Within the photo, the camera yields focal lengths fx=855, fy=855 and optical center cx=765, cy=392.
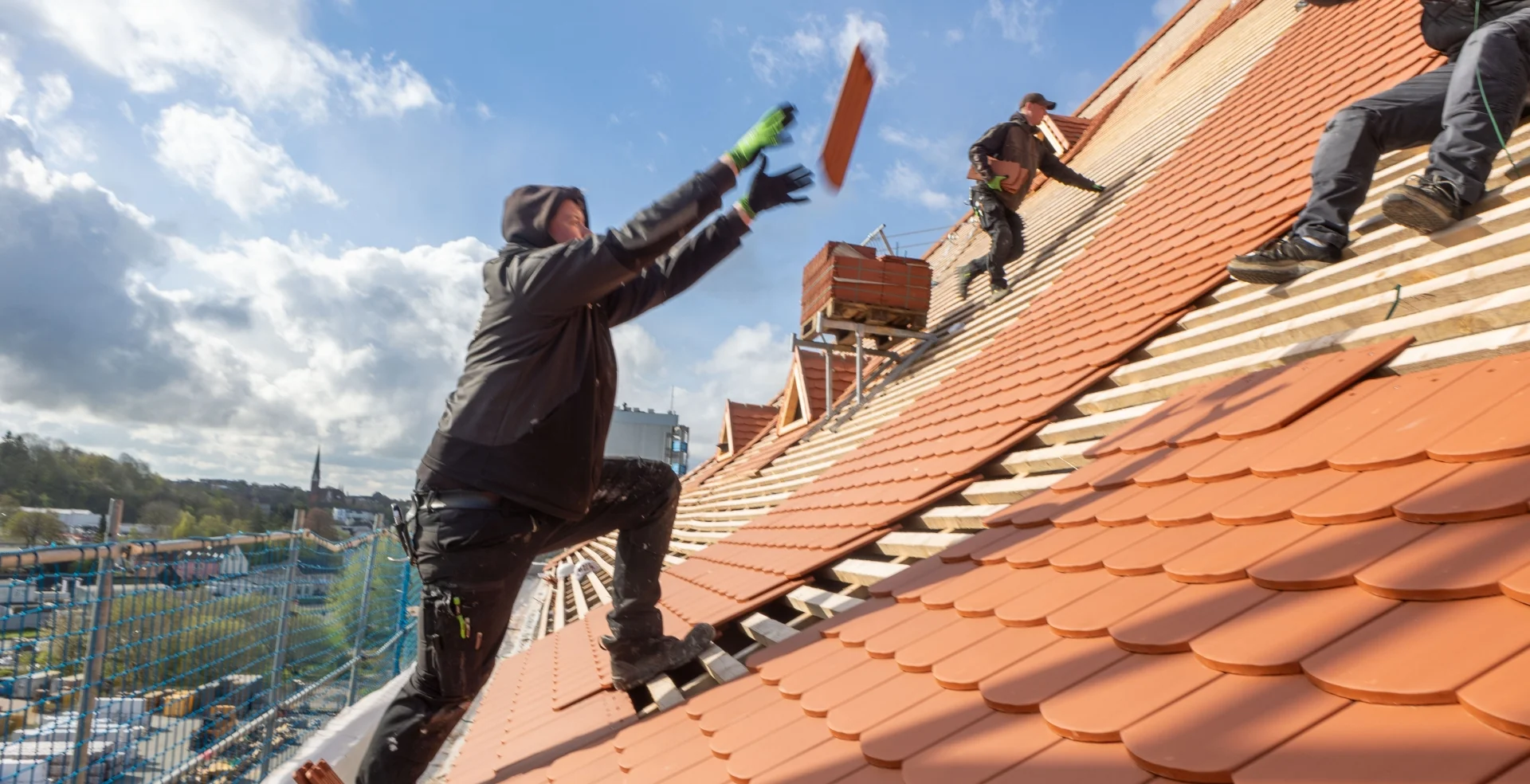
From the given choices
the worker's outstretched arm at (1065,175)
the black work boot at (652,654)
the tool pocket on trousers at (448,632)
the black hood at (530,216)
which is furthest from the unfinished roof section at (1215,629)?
the worker's outstretched arm at (1065,175)

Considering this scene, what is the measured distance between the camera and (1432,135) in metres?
3.08

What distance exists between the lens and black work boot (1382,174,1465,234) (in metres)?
2.54

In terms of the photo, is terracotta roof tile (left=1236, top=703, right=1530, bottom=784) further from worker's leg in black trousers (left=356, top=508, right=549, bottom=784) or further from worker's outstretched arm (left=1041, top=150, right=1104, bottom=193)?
worker's outstretched arm (left=1041, top=150, right=1104, bottom=193)

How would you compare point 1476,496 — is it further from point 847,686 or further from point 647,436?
point 647,436

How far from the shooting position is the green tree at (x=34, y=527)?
13.8 feet

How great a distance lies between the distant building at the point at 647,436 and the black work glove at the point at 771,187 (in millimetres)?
34294

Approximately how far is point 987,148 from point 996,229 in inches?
32.2

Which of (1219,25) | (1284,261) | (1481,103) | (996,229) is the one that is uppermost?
(1219,25)

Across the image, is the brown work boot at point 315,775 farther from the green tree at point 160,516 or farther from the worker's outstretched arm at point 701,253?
the green tree at point 160,516

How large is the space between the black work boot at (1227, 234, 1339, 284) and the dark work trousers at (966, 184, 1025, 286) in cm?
379

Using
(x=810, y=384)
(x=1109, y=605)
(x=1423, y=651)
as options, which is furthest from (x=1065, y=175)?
(x=1423, y=651)

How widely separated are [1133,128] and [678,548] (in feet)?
21.3

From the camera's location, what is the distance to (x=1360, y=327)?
2.45 meters

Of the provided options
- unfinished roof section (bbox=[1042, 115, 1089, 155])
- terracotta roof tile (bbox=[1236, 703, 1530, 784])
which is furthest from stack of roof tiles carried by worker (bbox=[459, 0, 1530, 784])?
unfinished roof section (bbox=[1042, 115, 1089, 155])
